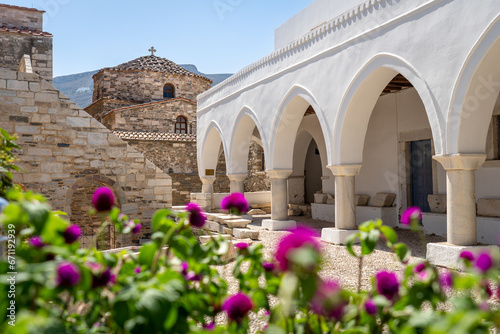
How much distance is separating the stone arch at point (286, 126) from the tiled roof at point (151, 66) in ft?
50.4

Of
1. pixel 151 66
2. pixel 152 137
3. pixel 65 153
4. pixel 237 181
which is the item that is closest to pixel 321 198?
pixel 237 181

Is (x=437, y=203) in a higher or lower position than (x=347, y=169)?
lower

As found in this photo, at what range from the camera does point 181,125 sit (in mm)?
23375

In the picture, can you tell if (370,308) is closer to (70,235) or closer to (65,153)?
(70,235)

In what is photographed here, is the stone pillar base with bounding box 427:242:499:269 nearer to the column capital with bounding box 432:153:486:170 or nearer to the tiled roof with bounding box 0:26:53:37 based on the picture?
the column capital with bounding box 432:153:486:170

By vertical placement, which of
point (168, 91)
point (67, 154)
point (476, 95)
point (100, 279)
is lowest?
point (100, 279)

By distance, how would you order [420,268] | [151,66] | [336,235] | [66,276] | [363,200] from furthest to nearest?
[151,66] → [363,200] → [336,235] → [420,268] → [66,276]

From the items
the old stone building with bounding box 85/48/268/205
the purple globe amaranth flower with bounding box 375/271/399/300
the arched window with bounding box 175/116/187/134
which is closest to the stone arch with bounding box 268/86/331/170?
the purple globe amaranth flower with bounding box 375/271/399/300

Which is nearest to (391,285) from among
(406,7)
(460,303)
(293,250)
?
(460,303)

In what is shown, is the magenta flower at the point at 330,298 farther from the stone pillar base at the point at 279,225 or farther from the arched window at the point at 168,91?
the arched window at the point at 168,91

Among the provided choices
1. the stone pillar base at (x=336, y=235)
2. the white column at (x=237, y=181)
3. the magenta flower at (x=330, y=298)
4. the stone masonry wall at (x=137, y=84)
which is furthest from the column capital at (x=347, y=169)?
the stone masonry wall at (x=137, y=84)

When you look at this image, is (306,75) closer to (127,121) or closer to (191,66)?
(127,121)

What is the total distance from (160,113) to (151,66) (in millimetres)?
3306

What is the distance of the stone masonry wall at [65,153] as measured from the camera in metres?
9.32
